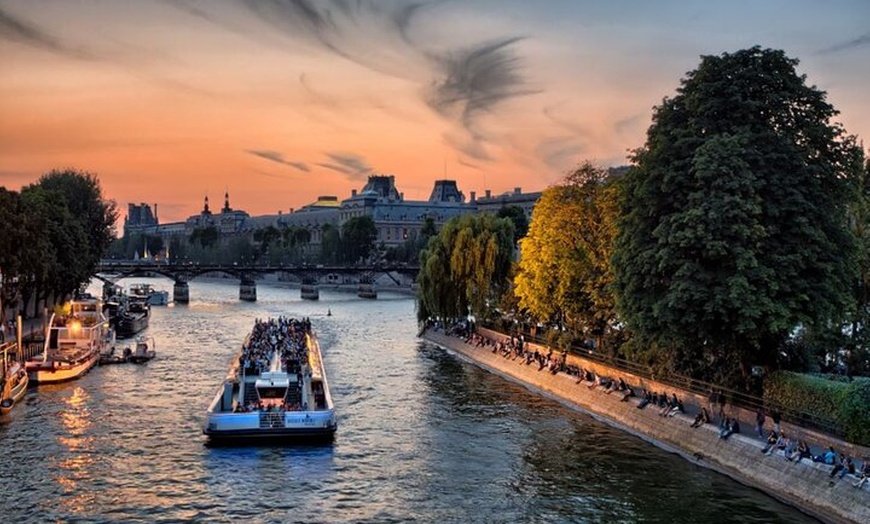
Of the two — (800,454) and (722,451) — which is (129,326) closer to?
(722,451)

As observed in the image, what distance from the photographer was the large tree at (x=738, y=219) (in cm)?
3656

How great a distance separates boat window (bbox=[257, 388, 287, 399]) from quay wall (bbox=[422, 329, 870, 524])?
1655 centimetres

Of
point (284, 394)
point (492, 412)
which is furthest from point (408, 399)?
point (284, 394)

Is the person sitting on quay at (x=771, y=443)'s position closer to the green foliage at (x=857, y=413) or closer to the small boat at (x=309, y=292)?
the green foliage at (x=857, y=413)

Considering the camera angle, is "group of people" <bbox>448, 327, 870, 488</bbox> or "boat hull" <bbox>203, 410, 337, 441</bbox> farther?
"boat hull" <bbox>203, 410, 337, 441</bbox>

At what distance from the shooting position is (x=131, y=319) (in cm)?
9906

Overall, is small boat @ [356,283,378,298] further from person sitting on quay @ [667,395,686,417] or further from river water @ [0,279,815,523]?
person sitting on quay @ [667,395,686,417]

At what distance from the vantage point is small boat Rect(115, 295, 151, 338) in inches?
3792

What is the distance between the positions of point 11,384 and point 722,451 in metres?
37.6

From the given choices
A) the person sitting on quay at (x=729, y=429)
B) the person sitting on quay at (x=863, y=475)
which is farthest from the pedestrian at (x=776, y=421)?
the person sitting on quay at (x=863, y=475)

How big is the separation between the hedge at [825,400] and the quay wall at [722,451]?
1986 mm

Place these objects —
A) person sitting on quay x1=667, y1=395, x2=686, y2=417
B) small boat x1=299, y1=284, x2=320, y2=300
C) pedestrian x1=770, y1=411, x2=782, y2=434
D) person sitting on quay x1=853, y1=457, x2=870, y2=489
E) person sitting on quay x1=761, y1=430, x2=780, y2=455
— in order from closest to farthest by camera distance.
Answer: person sitting on quay x1=853, y1=457, x2=870, y2=489 → person sitting on quay x1=761, y1=430, x2=780, y2=455 → pedestrian x1=770, y1=411, x2=782, y2=434 → person sitting on quay x1=667, y1=395, x2=686, y2=417 → small boat x1=299, y1=284, x2=320, y2=300

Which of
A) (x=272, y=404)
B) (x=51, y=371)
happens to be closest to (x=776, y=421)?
(x=272, y=404)

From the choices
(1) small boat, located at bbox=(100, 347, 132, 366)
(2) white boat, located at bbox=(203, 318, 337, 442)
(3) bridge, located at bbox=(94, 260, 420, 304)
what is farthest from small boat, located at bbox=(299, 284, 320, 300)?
(2) white boat, located at bbox=(203, 318, 337, 442)
